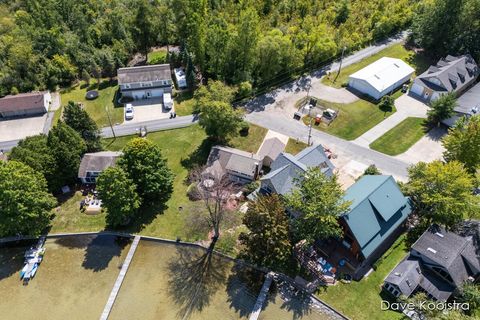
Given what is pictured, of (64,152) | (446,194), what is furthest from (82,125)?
(446,194)

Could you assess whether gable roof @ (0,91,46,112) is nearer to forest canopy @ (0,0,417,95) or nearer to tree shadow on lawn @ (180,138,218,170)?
forest canopy @ (0,0,417,95)

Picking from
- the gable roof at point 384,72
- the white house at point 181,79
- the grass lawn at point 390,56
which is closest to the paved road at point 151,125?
the white house at point 181,79

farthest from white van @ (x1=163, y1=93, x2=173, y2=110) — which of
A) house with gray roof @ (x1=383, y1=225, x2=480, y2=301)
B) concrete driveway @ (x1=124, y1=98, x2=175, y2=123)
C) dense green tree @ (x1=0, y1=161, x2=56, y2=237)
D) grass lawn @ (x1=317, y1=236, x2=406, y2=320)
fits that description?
house with gray roof @ (x1=383, y1=225, x2=480, y2=301)

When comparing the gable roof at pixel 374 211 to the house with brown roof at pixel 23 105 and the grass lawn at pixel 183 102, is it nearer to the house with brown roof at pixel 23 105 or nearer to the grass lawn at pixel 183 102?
the grass lawn at pixel 183 102

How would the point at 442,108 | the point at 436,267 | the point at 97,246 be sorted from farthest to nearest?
the point at 442,108
the point at 97,246
the point at 436,267

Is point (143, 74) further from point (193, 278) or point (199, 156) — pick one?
point (193, 278)

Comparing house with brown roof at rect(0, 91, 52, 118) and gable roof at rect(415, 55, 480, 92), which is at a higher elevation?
gable roof at rect(415, 55, 480, 92)
